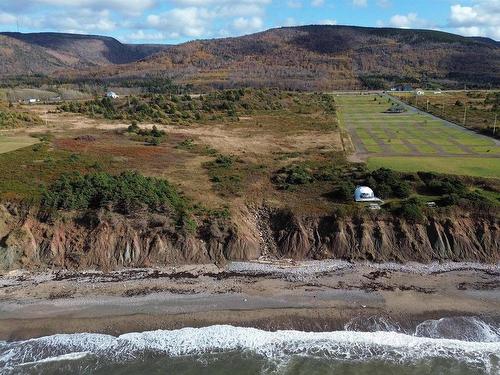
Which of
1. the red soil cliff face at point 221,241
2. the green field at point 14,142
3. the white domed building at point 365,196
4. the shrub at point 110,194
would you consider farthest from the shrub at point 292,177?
the green field at point 14,142

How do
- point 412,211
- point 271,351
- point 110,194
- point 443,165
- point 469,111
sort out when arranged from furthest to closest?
1. point 469,111
2. point 443,165
3. point 110,194
4. point 412,211
5. point 271,351

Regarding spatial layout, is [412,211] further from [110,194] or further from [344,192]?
[110,194]

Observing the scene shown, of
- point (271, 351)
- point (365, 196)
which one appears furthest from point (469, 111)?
point (271, 351)

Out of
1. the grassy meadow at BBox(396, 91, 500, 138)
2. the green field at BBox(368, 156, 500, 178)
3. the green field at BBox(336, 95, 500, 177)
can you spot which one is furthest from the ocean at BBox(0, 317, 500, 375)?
the grassy meadow at BBox(396, 91, 500, 138)

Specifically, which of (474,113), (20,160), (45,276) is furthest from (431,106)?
(45,276)

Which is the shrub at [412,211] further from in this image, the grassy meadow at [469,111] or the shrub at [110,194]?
the grassy meadow at [469,111]

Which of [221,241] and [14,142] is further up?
[14,142]
